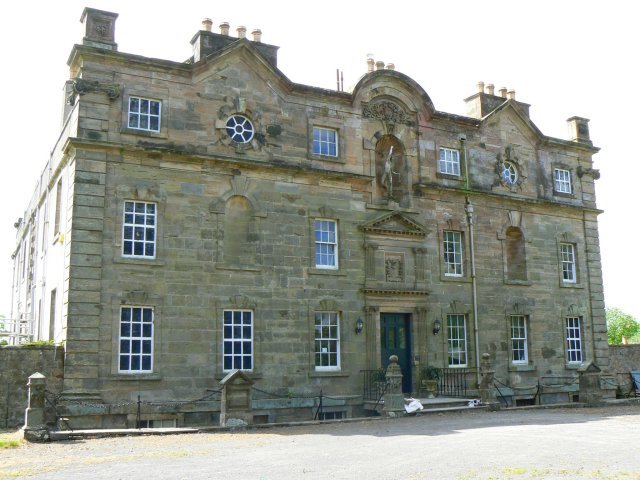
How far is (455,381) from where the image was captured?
79.2ft

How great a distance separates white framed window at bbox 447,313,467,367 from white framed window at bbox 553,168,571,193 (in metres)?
7.90

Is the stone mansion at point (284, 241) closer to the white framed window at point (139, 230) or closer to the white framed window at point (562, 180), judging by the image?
the white framed window at point (139, 230)

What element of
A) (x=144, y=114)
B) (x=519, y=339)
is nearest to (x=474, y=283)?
(x=519, y=339)

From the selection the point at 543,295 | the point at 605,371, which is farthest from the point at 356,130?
the point at 605,371

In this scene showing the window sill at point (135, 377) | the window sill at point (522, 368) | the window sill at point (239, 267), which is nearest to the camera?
the window sill at point (135, 377)

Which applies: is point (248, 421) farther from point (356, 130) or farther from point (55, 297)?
point (356, 130)

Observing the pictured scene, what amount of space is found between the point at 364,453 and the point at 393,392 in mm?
7126

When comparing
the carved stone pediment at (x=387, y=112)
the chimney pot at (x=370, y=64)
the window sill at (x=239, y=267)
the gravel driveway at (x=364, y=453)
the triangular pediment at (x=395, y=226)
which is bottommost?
the gravel driveway at (x=364, y=453)

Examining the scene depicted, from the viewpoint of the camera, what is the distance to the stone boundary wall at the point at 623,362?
2945 centimetres

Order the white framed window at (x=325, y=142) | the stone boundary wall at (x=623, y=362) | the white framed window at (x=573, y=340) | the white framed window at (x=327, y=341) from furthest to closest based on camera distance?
the stone boundary wall at (x=623, y=362) → the white framed window at (x=573, y=340) → the white framed window at (x=325, y=142) → the white framed window at (x=327, y=341)

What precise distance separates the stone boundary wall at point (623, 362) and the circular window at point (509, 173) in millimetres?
8470

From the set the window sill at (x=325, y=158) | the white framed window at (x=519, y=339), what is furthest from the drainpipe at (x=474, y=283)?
the window sill at (x=325, y=158)

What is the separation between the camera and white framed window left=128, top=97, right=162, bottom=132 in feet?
66.3

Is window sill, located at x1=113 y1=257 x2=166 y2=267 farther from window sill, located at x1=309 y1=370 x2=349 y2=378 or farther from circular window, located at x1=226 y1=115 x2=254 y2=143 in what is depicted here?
window sill, located at x1=309 y1=370 x2=349 y2=378
